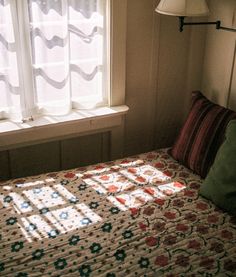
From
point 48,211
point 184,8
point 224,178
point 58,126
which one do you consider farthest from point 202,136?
point 48,211

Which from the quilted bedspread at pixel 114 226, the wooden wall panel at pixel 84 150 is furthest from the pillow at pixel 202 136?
the wooden wall panel at pixel 84 150

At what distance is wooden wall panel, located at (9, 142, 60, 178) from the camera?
2385mm

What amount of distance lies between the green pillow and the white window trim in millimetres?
722

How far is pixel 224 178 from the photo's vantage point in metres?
1.96

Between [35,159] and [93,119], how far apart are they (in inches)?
16.9

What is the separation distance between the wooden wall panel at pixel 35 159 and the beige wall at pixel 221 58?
109 cm

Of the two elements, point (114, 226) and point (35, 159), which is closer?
point (114, 226)

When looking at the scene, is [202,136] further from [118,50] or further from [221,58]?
[118,50]

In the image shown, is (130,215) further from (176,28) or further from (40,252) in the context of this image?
(176,28)

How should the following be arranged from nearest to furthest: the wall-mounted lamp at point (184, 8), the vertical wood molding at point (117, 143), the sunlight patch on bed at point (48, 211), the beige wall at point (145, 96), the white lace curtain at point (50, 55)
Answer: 1. the sunlight patch on bed at point (48, 211)
2. the wall-mounted lamp at point (184, 8)
3. the white lace curtain at point (50, 55)
4. the beige wall at point (145, 96)
5. the vertical wood molding at point (117, 143)

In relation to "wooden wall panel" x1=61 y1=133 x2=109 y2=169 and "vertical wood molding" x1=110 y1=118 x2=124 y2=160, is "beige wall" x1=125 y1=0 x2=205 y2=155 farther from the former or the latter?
"wooden wall panel" x1=61 y1=133 x2=109 y2=169

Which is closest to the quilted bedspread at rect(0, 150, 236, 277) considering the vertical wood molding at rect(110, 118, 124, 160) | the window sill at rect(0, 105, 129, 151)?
the window sill at rect(0, 105, 129, 151)

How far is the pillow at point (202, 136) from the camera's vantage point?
7.25 feet

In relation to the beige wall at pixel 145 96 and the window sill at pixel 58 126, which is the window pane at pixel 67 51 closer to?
the window sill at pixel 58 126
